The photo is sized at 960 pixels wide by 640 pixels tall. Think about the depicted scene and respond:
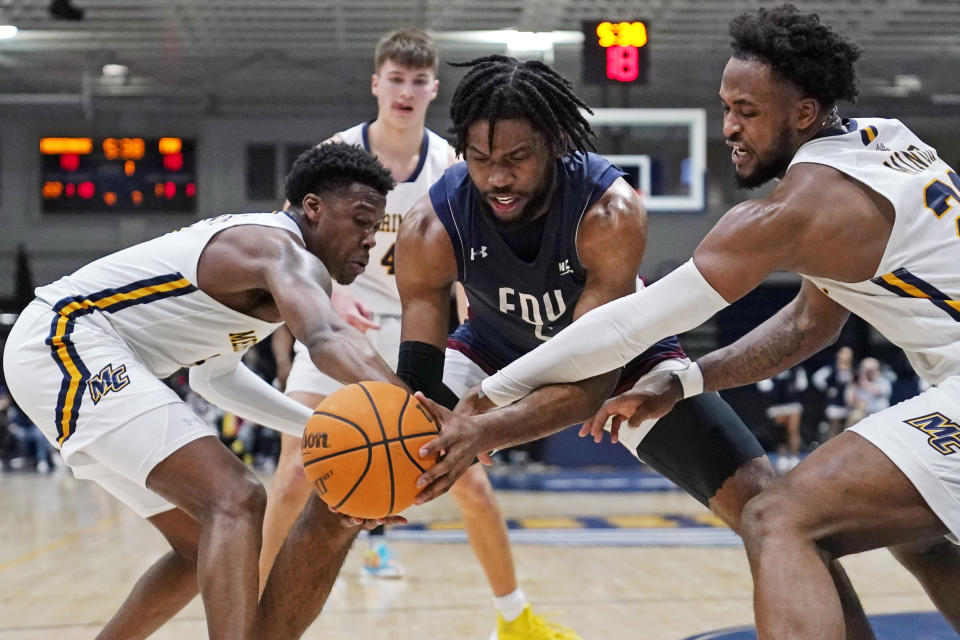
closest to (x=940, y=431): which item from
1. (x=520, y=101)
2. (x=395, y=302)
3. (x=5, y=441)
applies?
(x=520, y=101)

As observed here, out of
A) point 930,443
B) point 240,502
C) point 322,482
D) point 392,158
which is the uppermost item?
point 392,158

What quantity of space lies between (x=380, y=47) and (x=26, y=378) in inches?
98.0

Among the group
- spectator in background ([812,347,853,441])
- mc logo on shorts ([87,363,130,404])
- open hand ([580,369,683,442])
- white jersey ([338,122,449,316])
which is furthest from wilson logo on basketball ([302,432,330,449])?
spectator in background ([812,347,853,441])

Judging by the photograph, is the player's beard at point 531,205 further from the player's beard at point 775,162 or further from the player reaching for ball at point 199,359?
the player's beard at point 775,162

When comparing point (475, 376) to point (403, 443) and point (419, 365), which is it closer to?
point (419, 365)

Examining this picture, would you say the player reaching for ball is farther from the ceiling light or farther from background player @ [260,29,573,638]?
the ceiling light

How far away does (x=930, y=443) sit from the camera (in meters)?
2.59

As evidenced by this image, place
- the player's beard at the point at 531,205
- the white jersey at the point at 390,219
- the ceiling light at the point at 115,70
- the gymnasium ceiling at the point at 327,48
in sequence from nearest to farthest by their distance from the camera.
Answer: the player's beard at the point at 531,205 → the white jersey at the point at 390,219 → the gymnasium ceiling at the point at 327,48 → the ceiling light at the point at 115,70

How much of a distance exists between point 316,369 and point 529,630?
57.1 inches

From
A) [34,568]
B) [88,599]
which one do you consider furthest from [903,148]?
[34,568]

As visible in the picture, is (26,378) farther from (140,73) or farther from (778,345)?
(140,73)

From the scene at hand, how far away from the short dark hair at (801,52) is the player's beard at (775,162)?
14 centimetres

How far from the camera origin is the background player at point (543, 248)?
320 cm

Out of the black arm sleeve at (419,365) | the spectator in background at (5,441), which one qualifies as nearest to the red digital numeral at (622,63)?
the black arm sleeve at (419,365)
